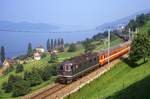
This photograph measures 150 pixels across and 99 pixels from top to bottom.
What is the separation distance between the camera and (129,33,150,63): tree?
67.2m

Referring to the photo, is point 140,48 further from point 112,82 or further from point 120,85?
point 120,85

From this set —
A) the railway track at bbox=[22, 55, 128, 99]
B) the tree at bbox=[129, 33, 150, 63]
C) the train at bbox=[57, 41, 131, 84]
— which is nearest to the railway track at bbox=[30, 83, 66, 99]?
the railway track at bbox=[22, 55, 128, 99]

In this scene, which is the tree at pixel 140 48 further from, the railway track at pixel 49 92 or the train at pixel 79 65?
the railway track at pixel 49 92

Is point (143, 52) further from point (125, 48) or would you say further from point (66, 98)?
point (66, 98)

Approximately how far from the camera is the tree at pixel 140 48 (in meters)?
67.2

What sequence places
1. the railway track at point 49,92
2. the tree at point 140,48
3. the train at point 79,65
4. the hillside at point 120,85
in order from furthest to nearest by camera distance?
the tree at point 140,48 → the train at point 79,65 → the railway track at point 49,92 → the hillside at point 120,85

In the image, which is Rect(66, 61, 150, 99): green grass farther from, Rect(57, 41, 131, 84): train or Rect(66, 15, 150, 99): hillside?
Rect(57, 41, 131, 84): train

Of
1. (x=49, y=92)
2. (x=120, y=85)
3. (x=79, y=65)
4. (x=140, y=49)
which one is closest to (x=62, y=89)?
(x=49, y=92)

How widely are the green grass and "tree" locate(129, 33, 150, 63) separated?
224 cm

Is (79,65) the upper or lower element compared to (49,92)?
upper

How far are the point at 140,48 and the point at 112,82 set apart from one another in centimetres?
1632

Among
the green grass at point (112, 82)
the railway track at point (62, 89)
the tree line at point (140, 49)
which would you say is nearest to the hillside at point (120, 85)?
the green grass at point (112, 82)

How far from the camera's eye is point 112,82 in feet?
178

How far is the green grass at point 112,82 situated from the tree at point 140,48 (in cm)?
224
